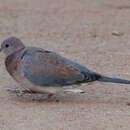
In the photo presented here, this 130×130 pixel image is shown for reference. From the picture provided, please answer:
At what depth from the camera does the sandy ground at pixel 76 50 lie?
5559 millimetres

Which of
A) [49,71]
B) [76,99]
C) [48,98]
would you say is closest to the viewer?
[49,71]

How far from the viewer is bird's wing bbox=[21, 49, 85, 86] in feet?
19.9

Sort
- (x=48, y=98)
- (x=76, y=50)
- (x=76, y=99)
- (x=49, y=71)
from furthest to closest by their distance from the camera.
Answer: (x=76, y=50) < (x=76, y=99) < (x=48, y=98) < (x=49, y=71)

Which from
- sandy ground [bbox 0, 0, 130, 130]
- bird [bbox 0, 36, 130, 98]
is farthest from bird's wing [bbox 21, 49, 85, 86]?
sandy ground [bbox 0, 0, 130, 130]

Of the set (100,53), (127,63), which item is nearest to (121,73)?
(127,63)

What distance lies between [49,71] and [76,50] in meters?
2.75

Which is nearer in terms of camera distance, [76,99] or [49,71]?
[49,71]

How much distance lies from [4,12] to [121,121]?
6.55m

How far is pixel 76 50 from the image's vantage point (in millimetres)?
8789

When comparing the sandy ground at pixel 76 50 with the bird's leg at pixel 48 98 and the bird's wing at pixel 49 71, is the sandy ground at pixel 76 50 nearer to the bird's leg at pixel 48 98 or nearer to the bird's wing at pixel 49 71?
the bird's leg at pixel 48 98

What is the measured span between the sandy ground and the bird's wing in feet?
0.90

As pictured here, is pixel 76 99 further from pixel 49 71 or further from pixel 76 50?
pixel 76 50

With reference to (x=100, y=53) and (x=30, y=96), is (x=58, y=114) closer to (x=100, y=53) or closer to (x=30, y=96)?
(x=30, y=96)

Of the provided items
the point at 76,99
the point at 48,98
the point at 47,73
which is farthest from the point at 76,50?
the point at 47,73
